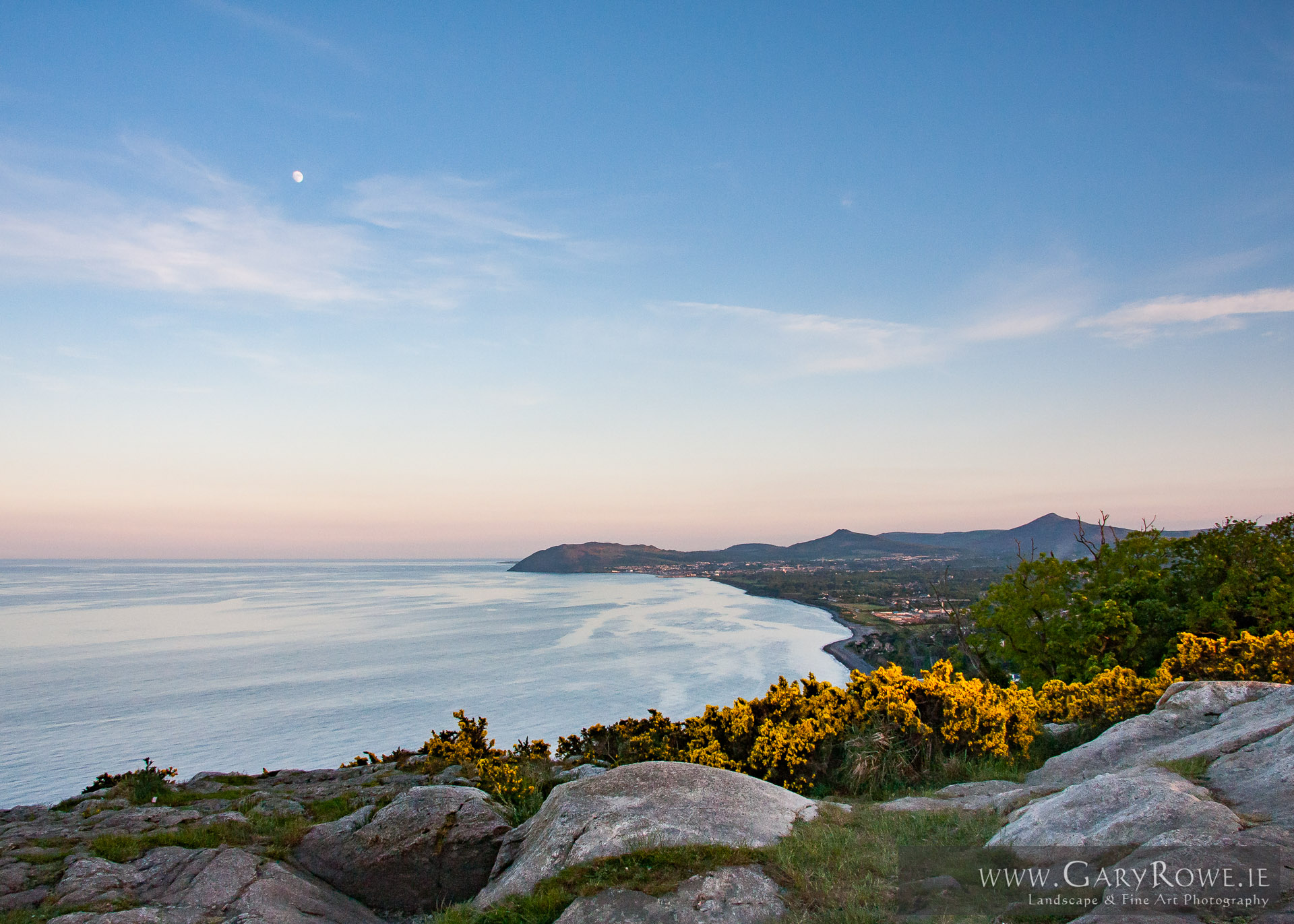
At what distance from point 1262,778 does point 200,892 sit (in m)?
10.7

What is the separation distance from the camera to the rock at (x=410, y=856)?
8.07 m

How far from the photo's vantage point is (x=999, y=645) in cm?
2692

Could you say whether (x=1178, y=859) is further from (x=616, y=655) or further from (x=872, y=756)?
(x=616, y=655)

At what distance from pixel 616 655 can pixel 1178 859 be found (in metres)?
61.9

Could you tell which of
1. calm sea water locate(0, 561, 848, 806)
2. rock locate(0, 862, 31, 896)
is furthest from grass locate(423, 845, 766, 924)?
calm sea water locate(0, 561, 848, 806)

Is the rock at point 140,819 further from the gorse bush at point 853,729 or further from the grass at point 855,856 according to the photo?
the grass at point 855,856

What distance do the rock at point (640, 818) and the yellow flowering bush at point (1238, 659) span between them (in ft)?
34.2

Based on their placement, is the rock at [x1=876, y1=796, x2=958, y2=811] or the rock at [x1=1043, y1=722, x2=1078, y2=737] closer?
the rock at [x1=876, y1=796, x2=958, y2=811]

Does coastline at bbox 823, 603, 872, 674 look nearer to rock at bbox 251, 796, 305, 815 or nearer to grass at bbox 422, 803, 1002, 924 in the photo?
rock at bbox 251, 796, 305, 815

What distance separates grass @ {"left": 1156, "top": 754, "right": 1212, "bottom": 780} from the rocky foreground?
30 mm

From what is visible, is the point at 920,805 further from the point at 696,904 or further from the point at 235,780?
the point at 235,780

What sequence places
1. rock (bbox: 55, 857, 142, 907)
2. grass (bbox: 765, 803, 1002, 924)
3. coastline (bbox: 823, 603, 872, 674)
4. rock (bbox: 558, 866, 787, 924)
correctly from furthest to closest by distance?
coastline (bbox: 823, 603, 872, 674)
rock (bbox: 55, 857, 142, 907)
rock (bbox: 558, 866, 787, 924)
grass (bbox: 765, 803, 1002, 924)

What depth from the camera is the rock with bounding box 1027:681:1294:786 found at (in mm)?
8203

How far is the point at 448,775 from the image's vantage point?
42.0 ft
